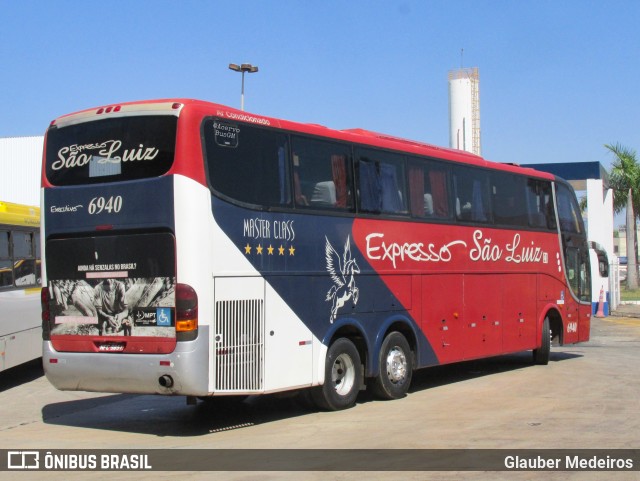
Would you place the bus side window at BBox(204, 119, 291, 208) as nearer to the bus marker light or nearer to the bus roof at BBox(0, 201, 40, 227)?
the bus marker light

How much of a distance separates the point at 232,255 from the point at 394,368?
399cm

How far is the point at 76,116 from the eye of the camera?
11219 mm

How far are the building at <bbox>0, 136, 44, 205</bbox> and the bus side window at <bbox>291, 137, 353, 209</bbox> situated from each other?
21577 millimetres

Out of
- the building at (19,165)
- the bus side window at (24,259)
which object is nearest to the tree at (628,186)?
the building at (19,165)

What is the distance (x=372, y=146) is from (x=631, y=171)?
40.8 metres

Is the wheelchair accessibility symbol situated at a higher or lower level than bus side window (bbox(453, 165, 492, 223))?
lower

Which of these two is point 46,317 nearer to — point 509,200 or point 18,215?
point 18,215

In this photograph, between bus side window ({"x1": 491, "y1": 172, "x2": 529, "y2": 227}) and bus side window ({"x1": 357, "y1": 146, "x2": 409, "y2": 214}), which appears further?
bus side window ({"x1": 491, "y1": 172, "x2": 529, "y2": 227})

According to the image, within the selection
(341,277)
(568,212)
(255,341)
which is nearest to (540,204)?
(568,212)

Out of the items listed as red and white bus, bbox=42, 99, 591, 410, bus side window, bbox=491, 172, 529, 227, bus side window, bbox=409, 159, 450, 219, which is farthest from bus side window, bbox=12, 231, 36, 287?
bus side window, bbox=491, 172, 529, 227

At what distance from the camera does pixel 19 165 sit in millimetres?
31953

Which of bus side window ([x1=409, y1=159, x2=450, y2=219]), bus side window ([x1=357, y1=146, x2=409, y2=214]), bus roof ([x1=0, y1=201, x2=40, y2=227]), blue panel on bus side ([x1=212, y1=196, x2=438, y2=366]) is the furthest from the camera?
bus roof ([x1=0, y1=201, x2=40, y2=227])

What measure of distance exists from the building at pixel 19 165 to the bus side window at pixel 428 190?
2067cm

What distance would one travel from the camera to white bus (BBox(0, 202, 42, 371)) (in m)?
15.1
